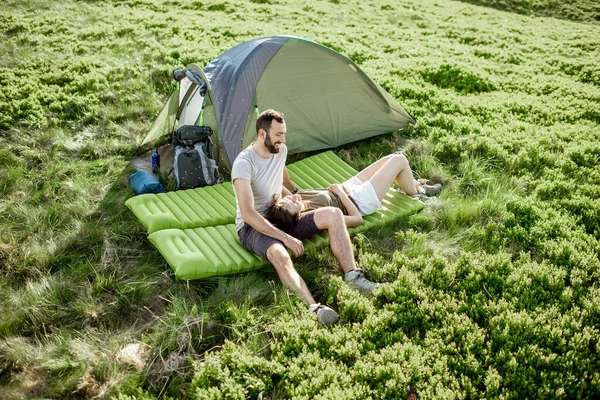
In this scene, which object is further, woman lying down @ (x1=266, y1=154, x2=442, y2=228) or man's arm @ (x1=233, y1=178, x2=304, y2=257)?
woman lying down @ (x1=266, y1=154, x2=442, y2=228)

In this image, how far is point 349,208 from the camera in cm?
602

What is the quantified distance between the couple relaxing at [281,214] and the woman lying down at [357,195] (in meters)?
0.01

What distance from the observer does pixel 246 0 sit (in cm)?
1803

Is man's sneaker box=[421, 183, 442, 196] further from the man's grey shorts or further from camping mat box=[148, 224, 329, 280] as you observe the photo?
the man's grey shorts

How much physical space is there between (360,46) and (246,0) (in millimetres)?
6809

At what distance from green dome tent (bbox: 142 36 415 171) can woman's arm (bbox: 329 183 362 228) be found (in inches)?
71.7

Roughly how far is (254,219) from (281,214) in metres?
0.42

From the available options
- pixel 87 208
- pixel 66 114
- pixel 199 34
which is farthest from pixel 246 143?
pixel 199 34

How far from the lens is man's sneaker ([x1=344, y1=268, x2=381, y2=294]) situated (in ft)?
16.6

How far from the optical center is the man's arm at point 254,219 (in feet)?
16.9

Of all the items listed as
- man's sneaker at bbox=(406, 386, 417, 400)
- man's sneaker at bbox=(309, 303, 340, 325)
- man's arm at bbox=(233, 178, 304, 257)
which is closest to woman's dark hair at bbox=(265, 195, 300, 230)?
man's arm at bbox=(233, 178, 304, 257)

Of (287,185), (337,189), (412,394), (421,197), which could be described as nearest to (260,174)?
(287,185)

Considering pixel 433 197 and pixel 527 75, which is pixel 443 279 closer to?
pixel 433 197

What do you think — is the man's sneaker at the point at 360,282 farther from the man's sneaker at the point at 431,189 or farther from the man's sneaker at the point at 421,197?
the man's sneaker at the point at 431,189
